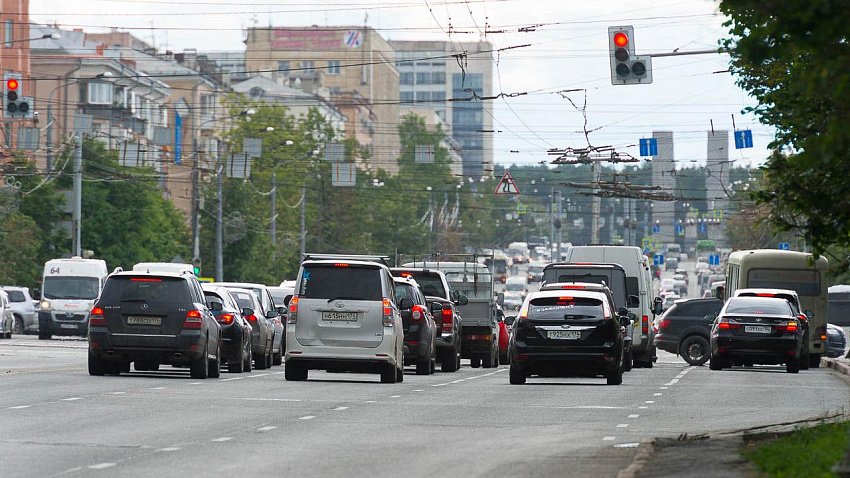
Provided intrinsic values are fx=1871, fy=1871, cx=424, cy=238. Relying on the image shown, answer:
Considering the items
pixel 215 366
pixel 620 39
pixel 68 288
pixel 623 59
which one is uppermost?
pixel 620 39

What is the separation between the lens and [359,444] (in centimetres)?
1568

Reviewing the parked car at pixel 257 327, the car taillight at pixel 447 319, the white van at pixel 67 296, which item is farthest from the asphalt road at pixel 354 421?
the white van at pixel 67 296

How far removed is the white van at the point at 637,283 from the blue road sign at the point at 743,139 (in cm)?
1570

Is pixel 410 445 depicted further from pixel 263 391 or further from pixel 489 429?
pixel 263 391

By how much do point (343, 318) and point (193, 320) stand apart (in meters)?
2.24

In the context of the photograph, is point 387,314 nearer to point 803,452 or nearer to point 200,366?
point 200,366

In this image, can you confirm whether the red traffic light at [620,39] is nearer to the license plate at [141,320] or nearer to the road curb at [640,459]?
the license plate at [141,320]

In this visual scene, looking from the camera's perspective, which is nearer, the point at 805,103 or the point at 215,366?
the point at 805,103

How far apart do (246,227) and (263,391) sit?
195 feet

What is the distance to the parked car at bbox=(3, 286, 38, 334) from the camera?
63.7 meters

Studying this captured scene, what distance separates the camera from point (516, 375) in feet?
95.3

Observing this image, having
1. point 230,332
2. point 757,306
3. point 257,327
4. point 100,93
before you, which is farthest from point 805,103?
point 100,93

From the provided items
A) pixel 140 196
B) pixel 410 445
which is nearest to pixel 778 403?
pixel 410 445

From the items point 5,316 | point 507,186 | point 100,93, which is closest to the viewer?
A: point 5,316
